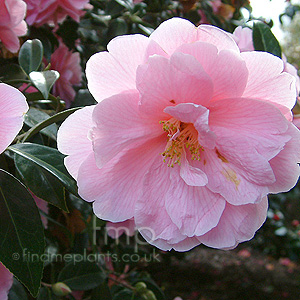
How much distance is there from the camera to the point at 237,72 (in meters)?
0.53

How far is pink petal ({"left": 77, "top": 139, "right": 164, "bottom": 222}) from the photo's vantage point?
56cm

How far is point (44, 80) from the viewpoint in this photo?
723 millimetres

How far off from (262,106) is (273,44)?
0.34 meters

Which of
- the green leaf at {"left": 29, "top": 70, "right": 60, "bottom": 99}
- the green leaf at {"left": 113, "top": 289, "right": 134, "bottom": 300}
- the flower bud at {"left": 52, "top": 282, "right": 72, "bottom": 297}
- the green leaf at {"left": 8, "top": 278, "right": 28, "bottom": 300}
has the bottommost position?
the green leaf at {"left": 113, "top": 289, "right": 134, "bottom": 300}

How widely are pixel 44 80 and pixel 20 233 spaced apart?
0.29 m

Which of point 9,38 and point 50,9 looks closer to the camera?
point 9,38

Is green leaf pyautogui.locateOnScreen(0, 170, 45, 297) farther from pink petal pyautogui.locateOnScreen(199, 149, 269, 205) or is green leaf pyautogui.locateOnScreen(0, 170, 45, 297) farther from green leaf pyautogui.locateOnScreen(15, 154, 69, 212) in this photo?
pink petal pyautogui.locateOnScreen(199, 149, 269, 205)

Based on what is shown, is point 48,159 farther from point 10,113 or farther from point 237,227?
point 237,227

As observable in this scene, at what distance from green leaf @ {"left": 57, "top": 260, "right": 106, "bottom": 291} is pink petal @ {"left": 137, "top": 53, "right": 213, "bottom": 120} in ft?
2.21

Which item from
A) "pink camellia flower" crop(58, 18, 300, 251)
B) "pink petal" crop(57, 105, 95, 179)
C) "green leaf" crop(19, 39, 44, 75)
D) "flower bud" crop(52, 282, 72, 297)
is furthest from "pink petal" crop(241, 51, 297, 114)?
"flower bud" crop(52, 282, 72, 297)

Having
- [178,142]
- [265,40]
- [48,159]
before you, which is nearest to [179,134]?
[178,142]

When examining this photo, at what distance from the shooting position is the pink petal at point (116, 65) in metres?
0.55

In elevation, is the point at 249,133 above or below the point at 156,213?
above

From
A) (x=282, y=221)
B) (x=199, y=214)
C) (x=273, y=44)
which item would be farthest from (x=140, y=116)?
(x=282, y=221)
